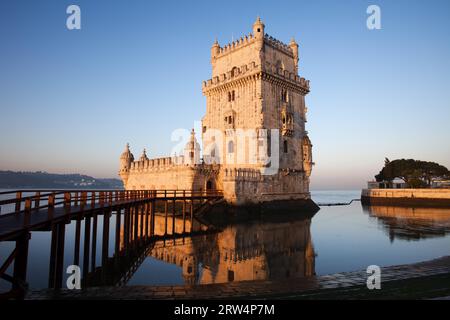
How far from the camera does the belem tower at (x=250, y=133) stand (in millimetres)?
36094

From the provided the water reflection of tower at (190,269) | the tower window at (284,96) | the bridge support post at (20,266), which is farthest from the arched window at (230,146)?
the bridge support post at (20,266)

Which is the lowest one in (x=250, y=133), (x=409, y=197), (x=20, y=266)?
(x=409, y=197)

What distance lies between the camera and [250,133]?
37.0 metres

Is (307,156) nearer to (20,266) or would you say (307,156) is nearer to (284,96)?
(284,96)

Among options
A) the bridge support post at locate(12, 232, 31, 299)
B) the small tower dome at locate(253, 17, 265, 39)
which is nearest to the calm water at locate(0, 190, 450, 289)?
the bridge support post at locate(12, 232, 31, 299)

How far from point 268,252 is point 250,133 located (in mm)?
19157

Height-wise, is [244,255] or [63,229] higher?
[63,229]

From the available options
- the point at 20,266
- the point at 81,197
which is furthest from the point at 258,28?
the point at 20,266

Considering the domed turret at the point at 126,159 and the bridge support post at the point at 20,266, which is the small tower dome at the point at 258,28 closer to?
the domed turret at the point at 126,159

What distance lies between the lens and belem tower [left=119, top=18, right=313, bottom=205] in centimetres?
3609

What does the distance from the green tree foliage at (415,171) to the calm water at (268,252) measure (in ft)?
146

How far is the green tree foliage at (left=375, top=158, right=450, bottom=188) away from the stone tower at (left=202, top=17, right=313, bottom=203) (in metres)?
39.9

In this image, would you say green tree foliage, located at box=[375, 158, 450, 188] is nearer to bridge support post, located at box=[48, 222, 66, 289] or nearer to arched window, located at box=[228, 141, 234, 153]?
arched window, located at box=[228, 141, 234, 153]
